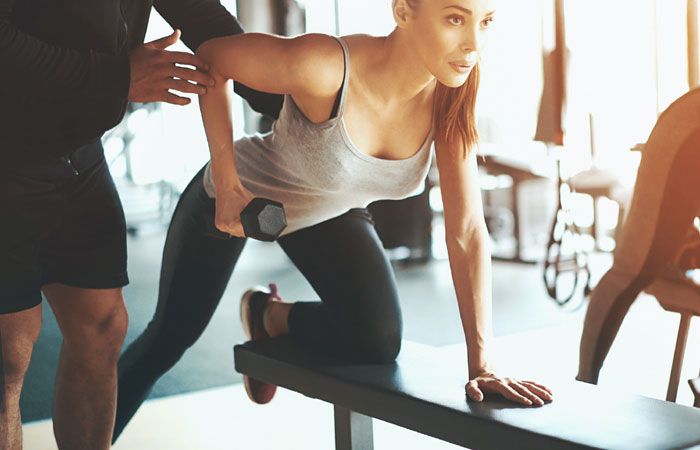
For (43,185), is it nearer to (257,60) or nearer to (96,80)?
(96,80)

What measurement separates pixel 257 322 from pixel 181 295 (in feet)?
1.21

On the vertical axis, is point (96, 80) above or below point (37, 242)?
above

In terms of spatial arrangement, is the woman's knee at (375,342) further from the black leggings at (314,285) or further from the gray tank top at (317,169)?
the gray tank top at (317,169)

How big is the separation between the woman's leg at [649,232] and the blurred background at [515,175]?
302 millimetres

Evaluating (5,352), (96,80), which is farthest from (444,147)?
(5,352)

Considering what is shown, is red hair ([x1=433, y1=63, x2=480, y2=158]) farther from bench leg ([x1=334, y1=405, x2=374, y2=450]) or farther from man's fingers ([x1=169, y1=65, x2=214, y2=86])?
bench leg ([x1=334, y1=405, x2=374, y2=450])

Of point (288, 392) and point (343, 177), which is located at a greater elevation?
point (343, 177)

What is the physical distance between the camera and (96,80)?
164 cm

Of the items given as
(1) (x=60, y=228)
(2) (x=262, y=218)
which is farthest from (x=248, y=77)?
(1) (x=60, y=228)

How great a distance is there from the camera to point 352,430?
81.0 inches

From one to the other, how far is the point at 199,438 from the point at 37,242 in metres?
1.11

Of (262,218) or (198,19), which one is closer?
(262,218)

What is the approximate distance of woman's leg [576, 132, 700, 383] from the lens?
198cm

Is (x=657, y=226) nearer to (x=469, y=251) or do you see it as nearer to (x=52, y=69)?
(x=469, y=251)
